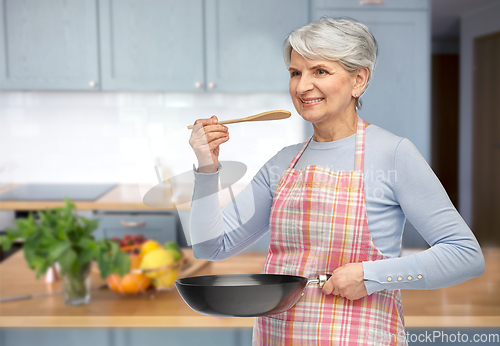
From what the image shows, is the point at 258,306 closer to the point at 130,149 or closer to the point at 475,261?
the point at 475,261

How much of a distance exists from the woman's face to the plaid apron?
0.07 metres

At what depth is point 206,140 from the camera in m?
0.72

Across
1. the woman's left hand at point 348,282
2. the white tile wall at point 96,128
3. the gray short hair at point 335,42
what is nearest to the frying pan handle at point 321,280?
the woman's left hand at point 348,282

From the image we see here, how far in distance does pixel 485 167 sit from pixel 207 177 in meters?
3.68

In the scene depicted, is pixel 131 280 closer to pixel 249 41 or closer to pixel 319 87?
pixel 319 87

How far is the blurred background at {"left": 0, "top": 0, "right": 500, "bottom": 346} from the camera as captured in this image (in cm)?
219

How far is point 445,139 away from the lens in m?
5.25

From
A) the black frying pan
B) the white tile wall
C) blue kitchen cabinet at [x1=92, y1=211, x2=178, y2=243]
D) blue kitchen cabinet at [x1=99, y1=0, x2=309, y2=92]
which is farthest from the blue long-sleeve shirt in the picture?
the white tile wall

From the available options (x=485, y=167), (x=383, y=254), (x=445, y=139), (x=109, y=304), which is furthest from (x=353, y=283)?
(x=445, y=139)

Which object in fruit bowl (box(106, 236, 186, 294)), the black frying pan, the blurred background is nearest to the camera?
the black frying pan

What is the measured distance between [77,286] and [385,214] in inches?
28.4

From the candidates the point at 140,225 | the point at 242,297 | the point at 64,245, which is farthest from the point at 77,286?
the point at 140,225

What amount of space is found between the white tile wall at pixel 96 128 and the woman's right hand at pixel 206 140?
1.83 meters

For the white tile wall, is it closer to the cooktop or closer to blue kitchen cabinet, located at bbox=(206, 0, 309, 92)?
the cooktop
